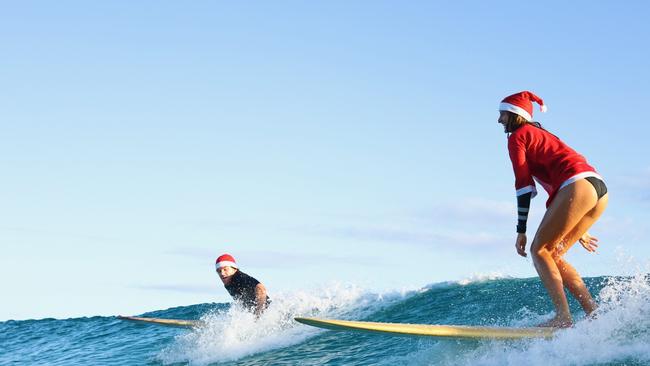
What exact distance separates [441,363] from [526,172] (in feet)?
6.20

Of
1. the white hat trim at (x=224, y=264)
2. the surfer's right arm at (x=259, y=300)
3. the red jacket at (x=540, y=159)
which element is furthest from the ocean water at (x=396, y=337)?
the red jacket at (x=540, y=159)

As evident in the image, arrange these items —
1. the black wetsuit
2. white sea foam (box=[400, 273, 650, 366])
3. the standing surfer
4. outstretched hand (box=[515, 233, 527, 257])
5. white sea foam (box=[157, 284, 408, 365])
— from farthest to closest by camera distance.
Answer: the black wetsuit < white sea foam (box=[157, 284, 408, 365]) < outstretched hand (box=[515, 233, 527, 257]) < the standing surfer < white sea foam (box=[400, 273, 650, 366])

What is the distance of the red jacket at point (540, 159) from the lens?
602cm

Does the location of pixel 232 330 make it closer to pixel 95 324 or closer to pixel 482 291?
pixel 482 291

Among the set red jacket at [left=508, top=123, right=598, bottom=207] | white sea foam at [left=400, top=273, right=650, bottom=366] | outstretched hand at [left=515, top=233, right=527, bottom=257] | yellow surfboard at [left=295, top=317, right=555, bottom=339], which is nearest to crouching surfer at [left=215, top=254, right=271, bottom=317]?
yellow surfboard at [left=295, top=317, right=555, bottom=339]

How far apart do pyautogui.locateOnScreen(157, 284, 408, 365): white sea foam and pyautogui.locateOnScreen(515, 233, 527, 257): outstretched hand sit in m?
4.26

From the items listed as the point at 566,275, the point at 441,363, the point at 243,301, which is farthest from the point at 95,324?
the point at 566,275

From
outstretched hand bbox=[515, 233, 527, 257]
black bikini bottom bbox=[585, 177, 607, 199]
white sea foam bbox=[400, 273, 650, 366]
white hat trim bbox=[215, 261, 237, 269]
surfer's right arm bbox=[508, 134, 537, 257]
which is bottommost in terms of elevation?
white sea foam bbox=[400, 273, 650, 366]

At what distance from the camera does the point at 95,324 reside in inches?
695

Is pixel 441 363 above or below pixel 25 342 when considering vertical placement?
below

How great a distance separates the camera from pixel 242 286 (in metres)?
10.5

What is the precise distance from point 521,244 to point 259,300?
16.3 ft

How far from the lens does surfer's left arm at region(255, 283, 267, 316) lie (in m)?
10.3

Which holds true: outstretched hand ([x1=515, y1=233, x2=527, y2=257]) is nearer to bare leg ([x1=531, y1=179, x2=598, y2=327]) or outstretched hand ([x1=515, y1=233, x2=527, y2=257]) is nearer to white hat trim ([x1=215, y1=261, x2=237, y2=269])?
bare leg ([x1=531, y1=179, x2=598, y2=327])
